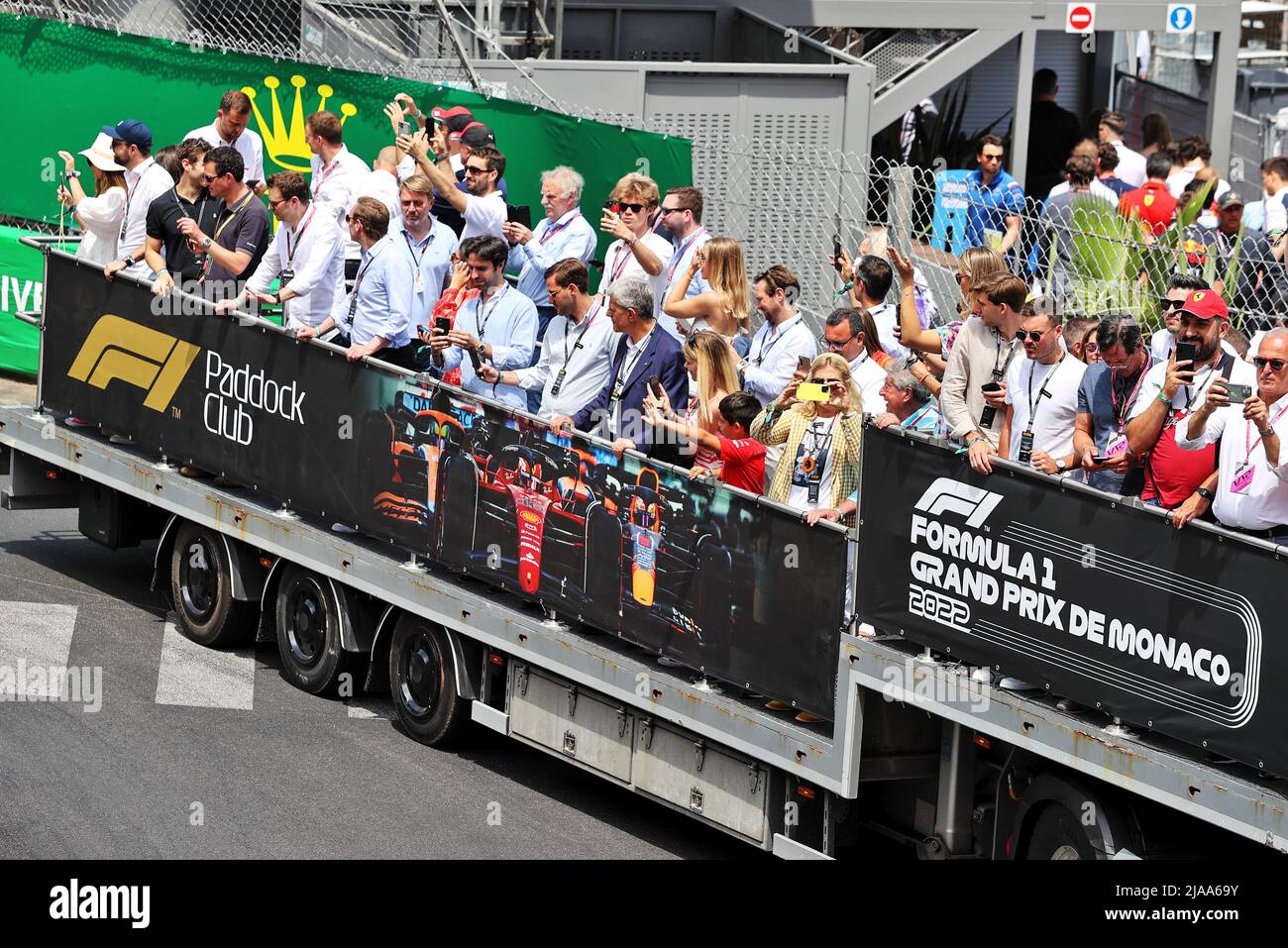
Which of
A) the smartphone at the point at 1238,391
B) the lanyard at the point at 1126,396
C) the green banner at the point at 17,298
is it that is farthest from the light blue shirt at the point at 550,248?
the green banner at the point at 17,298

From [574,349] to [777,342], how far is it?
3.61 ft

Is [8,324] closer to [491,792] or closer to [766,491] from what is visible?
[491,792]

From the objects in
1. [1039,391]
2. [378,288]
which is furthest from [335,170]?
[1039,391]

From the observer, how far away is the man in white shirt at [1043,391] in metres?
7.91

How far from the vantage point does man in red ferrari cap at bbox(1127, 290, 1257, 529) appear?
6988 millimetres

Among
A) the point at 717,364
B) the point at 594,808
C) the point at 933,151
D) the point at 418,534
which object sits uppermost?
the point at 933,151

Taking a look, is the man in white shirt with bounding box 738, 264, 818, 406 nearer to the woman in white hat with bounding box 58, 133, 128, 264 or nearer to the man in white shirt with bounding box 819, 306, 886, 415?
the man in white shirt with bounding box 819, 306, 886, 415

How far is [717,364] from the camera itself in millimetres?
8891

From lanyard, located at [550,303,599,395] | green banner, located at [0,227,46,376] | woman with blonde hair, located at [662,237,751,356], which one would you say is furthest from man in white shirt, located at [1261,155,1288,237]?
green banner, located at [0,227,46,376]

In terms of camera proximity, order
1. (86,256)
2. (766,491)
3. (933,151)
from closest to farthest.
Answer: (766,491) → (86,256) → (933,151)

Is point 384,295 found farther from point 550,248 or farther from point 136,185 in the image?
point 136,185

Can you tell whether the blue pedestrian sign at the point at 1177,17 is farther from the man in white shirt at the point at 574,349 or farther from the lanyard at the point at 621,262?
the man in white shirt at the point at 574,349
